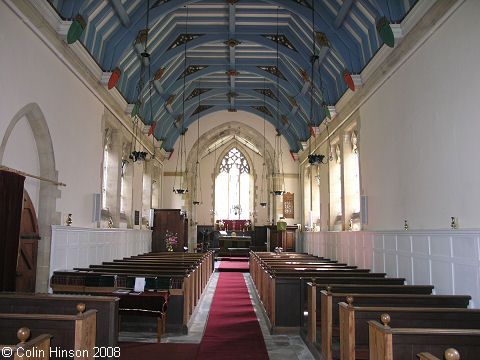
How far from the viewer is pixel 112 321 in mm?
3785

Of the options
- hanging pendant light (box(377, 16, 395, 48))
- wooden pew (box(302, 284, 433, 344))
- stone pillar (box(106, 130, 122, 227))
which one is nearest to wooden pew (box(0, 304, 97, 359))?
wooden pew (box(302, 284, 433, 344))

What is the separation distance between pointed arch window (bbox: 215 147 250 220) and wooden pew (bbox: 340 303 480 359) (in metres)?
17.7

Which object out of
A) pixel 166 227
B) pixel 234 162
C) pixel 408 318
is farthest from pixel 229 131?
pixel 408 318

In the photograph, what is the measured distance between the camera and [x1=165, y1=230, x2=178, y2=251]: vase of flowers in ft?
45.7

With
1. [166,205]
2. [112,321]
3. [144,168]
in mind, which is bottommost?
[112,321]

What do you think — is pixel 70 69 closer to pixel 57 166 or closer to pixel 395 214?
pixel 57 166

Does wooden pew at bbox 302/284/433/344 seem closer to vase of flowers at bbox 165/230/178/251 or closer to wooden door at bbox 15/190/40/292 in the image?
wooden door at bbox 15/190/40/292

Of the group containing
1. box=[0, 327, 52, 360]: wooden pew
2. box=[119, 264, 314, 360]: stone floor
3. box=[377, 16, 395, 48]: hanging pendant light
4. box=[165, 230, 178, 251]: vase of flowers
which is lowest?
box=[119, 264, 314, 360]: stone floor

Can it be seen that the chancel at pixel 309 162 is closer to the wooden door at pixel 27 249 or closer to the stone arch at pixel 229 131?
the wooden door at pixel 27 249

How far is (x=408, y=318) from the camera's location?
11.1 feet

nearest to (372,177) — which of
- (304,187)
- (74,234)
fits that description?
(74,234)

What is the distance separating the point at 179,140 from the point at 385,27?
12065 mm

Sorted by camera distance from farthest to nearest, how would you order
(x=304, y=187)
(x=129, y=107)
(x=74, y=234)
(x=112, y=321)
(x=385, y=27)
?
1. (x=304, y=187)
2. (x=129, y=107)
3. (x=74, y=234)
4. (x=385, y=27)
5. (x=112, y=321)

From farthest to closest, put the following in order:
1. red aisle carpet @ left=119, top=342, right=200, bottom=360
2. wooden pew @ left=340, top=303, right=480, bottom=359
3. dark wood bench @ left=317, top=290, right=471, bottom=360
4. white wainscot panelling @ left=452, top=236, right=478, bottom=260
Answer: white wainscot panelling @ left=452, top=236, right=478, bottom=260 → red aisle carpet @ left=119, top=342, right=200, bottom=360 → dark wood bench @ left=317, top=290, right=471, bottom=360 → wooden pew @ left=340, top=303, right=480, bottom=359
